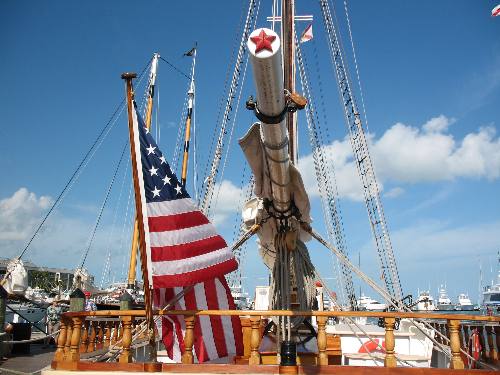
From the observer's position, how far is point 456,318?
5371mm

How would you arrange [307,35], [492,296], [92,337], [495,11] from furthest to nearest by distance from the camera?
[492,296] < [307,35] < [495,11] < [92,337]

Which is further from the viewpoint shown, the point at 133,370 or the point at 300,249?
the point at 300,249

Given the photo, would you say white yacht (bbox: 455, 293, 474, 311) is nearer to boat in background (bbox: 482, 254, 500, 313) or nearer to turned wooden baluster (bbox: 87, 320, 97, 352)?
boat in background (bbox: 482, 254, 500, 313)

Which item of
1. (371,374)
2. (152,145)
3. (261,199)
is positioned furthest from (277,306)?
(152,145)

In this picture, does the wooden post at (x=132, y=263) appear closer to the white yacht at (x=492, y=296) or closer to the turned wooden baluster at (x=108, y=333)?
the turned wooden baluster at (x=108, y=333)

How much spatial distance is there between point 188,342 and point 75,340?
1409 mm

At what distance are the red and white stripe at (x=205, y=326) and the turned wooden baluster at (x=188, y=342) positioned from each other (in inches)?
21.2

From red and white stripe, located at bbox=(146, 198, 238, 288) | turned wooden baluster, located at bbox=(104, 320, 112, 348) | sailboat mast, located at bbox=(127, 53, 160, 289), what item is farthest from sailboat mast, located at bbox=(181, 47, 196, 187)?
red and white stripe, located at bbox=(146, 198, 238, 288)

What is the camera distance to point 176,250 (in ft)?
18.0

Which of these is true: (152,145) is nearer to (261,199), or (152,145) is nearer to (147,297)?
(147,297)

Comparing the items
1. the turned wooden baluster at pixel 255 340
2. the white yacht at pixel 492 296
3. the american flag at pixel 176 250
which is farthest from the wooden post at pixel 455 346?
the white yacht at pixel 492 296

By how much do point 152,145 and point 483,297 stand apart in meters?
84.9

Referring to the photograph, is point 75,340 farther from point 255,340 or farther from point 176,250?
point 255,340

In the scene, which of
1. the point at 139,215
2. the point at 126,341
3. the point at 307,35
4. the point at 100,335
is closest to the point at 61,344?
the point at 126,341
